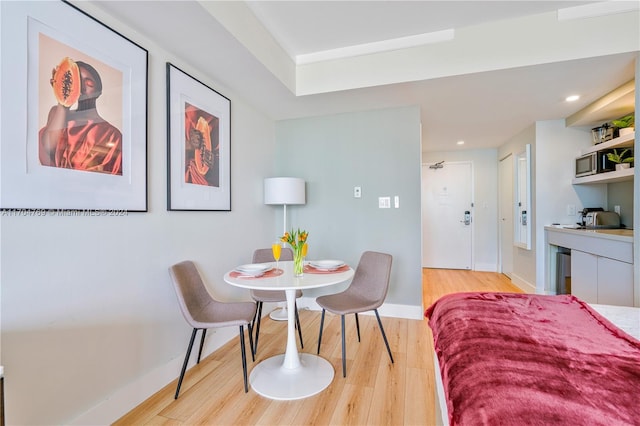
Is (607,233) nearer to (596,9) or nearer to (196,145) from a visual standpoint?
(596,9)

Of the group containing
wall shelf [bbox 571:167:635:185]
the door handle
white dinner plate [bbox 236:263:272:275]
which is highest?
wall shelf [bbox 571:167:635:185]

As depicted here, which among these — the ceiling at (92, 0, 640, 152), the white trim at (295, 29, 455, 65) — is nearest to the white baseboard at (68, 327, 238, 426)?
the ceiling at (92, 0, 640, 152)

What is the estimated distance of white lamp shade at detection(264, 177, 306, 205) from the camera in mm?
2994

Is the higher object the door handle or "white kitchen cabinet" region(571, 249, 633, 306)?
the door handle

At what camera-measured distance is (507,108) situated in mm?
3107

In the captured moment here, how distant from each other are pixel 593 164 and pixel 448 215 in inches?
Answer: 98.7

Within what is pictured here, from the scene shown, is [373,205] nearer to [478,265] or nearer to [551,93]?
[551,93]

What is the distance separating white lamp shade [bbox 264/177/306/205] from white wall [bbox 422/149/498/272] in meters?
3.68

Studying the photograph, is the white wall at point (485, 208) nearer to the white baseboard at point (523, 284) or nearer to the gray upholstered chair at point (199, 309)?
the white baseboard at point (523, 284)

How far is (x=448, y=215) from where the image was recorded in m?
5.39

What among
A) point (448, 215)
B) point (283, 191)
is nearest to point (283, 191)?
point (283, 191)

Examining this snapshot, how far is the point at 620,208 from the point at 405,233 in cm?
236

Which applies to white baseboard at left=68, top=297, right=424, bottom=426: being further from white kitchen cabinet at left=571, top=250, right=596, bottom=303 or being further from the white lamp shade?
white kitchen cabinet at left=571, top=250, right=596, bottom=303

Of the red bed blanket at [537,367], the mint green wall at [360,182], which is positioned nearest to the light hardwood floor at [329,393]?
the red bed blanket at [537,367]
